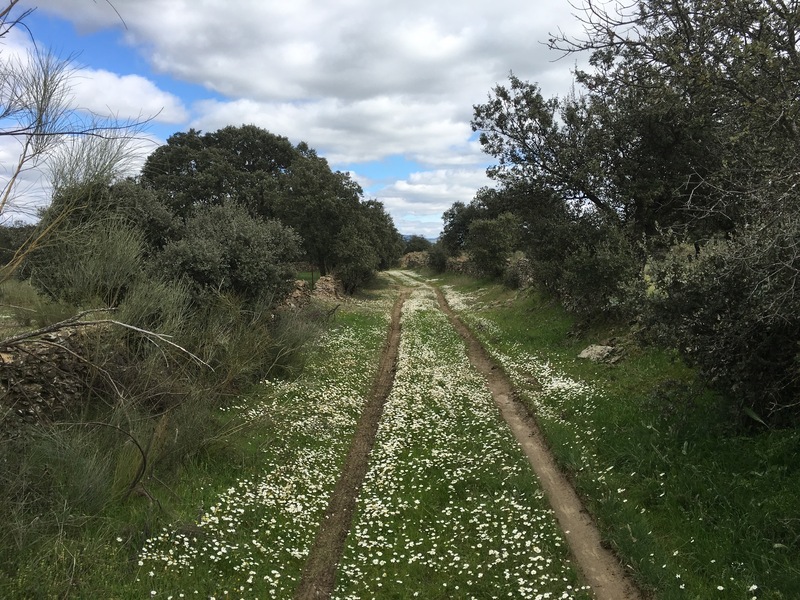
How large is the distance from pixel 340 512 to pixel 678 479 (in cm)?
576

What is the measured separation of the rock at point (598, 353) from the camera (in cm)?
1540

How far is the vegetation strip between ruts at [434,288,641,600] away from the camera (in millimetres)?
6340

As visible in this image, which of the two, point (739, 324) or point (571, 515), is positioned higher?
point (739, 324)

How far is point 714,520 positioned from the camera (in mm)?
6961

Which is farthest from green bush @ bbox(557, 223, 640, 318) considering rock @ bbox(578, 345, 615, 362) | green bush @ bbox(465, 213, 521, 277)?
green bush @ bbox(465, 213, 521, 277)

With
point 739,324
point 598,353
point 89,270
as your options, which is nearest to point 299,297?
point 89,270

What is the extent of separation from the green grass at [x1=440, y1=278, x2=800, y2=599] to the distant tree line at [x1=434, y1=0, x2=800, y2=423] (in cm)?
97

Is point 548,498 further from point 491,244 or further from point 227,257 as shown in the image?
point 491,244

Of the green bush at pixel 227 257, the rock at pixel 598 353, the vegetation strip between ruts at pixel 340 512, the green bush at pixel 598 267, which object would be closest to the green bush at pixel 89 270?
the green bush at pixel 227 257

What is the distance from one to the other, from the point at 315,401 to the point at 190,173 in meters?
46.5

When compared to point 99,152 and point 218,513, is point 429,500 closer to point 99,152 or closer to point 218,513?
point 218,513

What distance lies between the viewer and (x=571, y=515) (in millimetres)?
8023

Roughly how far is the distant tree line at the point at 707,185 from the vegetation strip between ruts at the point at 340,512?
679 centimetres

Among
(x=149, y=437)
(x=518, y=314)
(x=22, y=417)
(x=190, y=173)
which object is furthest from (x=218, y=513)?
(x=190, y=173)
